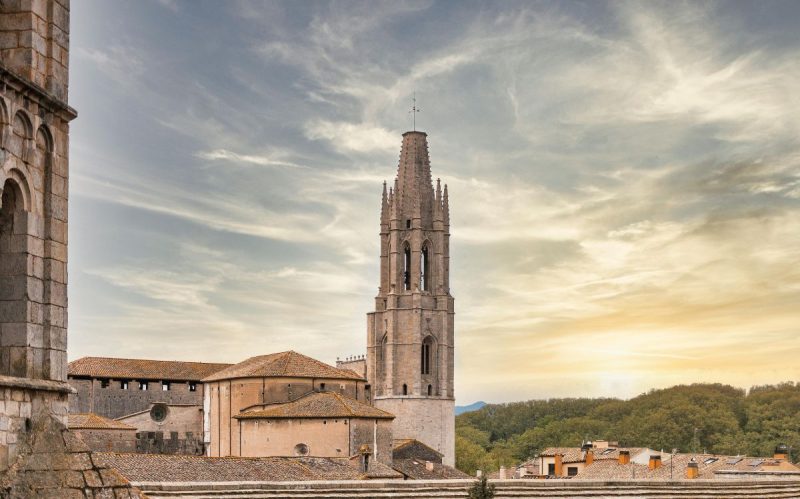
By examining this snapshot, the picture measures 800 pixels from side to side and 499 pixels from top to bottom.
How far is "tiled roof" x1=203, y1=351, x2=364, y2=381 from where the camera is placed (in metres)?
61.0

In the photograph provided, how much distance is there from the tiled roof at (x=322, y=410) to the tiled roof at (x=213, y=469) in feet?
40.3

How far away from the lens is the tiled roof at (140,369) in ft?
226

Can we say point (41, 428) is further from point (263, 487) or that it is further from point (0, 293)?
point (263, 487)

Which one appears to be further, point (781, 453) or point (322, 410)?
point (781, 453)

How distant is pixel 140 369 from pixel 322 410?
22859 millimetres

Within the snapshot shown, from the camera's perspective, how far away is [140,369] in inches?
2790

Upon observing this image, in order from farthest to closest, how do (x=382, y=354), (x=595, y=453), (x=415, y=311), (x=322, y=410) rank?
(x=382, y=354), (x=415, y=311), (x=595, y=453), (x=322, y=410)

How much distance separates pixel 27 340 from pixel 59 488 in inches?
50.1

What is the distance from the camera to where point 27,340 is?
8.88 metres

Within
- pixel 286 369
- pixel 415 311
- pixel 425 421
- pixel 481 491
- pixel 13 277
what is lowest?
pixel 425 421

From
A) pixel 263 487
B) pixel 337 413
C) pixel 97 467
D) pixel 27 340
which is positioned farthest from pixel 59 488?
pixel 337 413

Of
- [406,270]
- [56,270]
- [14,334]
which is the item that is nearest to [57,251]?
[56,270]

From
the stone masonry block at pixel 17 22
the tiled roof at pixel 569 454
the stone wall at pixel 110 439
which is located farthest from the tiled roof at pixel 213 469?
the tiled roof at pixel 569 454

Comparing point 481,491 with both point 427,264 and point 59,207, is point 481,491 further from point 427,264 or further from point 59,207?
point 427,264
